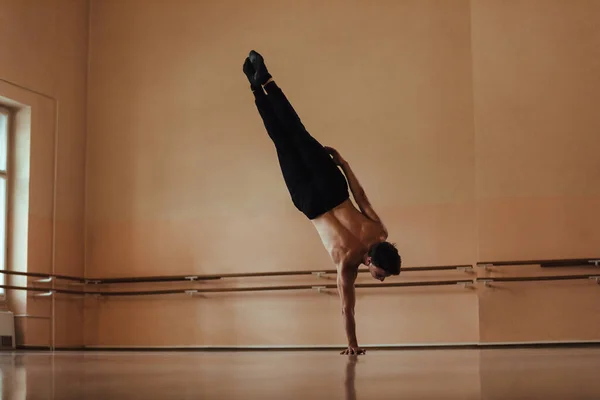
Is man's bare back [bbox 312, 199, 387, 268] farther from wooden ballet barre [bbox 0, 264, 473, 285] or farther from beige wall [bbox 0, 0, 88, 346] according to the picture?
beige wall [bbox 0, 0, 88, 346]

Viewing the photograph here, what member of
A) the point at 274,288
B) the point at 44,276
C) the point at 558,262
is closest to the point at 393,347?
the point at 274,288

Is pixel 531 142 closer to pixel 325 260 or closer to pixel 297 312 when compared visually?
pixel 325 260

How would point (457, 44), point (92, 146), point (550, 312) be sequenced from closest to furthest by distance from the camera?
point (550, 312)
point (457, 44)
point (92, 146)

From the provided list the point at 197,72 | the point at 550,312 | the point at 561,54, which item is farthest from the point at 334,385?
the point at 197,72

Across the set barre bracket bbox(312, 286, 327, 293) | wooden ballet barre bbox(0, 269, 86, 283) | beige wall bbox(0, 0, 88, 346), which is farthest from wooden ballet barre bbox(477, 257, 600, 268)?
beige wall bbox(0, 0, 88, 346)

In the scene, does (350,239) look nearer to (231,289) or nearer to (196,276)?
(231,289)

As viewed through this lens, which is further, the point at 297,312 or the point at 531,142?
the point at 297,312

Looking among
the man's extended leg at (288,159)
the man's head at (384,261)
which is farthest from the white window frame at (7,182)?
the man's head at (384,261)

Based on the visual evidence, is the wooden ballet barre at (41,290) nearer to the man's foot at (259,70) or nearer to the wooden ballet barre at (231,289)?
the wooden ballet barre at (231,289)

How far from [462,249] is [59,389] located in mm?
5809

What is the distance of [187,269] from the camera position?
8156 millimetres

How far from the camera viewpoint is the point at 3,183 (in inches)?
313

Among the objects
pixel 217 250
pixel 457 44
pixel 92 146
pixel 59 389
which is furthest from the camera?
pixel 92 146

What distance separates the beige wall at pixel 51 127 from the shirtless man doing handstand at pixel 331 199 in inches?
134
